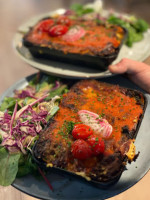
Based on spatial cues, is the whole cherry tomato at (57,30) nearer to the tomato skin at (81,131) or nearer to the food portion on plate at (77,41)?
the food portion on plate at (77,41)

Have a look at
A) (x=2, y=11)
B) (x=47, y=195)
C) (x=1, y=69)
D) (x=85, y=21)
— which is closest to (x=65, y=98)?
(x=47, y=195)

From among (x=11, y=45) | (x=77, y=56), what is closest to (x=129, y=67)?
(x=77, y=56)

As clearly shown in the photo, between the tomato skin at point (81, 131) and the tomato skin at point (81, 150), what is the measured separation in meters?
0.06

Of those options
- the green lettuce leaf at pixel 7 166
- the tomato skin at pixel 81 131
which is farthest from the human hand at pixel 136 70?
the green lettuce leaf at pixel 7 166

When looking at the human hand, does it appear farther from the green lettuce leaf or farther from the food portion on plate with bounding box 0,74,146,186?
the green lettuce leaf

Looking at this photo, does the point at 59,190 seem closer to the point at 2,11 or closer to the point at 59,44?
the point at 59,44

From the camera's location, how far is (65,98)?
69.7 inches

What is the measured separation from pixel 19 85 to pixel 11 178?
1.12 metres

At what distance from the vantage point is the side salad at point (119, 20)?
105 inches

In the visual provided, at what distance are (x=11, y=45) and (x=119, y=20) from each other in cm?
180

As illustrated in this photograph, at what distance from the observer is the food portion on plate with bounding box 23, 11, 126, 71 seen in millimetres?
2207

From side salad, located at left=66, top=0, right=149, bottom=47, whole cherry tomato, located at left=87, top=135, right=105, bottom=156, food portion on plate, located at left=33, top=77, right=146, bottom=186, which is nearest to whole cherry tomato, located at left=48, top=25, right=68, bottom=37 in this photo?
side salad, located at left=66, top=0, right=149, bottom=47

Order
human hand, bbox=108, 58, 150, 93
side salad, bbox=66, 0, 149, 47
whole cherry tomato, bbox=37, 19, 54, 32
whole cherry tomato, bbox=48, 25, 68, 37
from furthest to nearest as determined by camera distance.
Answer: side salad, bbox=66, 0, 149, 47, whole cherry tomato, bbox=37, 19, 54, 32, whole cherry tomato, bbox=48, 25, 68, 37, human hand, bbox=108, 58, 150, 93

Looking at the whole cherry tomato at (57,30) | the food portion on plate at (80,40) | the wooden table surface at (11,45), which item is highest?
the whole cherry tomato at (57,30)
